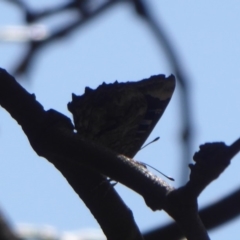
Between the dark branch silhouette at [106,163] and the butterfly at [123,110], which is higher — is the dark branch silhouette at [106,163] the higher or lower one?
the lower one

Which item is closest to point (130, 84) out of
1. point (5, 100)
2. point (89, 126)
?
point (89, 126)

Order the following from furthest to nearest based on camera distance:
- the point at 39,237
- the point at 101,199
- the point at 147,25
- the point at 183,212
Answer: the point at 39,237
the point at 147,25
the point at 101,199
the point at 183,212

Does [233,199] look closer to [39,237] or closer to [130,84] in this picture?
[130,84]

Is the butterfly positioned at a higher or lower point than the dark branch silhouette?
higher

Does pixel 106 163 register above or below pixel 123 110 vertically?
below

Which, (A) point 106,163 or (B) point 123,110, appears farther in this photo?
(B) point 123,110

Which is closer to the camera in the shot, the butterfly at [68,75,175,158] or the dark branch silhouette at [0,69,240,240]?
the dark branch silhouette at [0,69,240,240]

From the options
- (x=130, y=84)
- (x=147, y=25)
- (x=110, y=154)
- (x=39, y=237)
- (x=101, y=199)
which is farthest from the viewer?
(x=39, y=237)

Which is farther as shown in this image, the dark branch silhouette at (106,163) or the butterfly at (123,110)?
the butterfly at (123,110)
